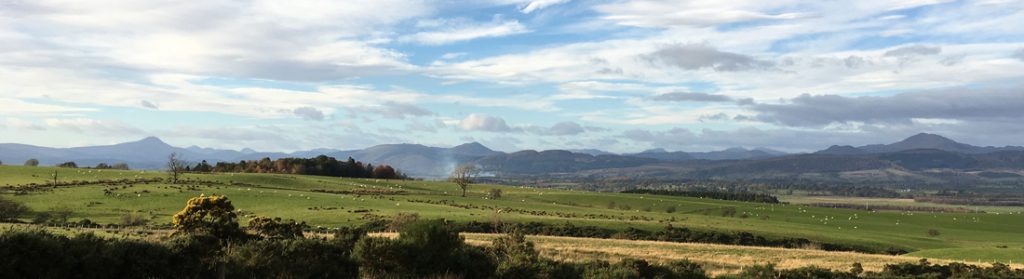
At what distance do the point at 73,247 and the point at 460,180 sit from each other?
4318 inches

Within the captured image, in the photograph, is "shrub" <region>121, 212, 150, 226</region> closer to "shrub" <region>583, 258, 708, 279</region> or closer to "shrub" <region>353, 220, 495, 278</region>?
"shrub" <region>353, 220, 495, 278</region>

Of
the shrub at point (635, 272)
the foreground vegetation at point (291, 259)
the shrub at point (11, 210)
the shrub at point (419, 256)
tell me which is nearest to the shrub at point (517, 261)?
the foreground vegetation at point (291, 259)

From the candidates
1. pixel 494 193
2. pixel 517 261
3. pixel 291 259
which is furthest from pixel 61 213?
pixel 494 193

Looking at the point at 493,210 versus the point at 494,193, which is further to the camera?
the point at 494,193

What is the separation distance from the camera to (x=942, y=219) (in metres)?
114

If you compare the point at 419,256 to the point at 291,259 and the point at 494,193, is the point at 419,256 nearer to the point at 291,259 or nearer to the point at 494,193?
the point at 291,259

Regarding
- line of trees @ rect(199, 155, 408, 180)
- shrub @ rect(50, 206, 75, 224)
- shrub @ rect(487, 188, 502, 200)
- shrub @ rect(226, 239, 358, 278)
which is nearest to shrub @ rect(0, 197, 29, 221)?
shrub @ rect(50, 206, 75, 224)

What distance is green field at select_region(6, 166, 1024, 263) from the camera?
234 feet

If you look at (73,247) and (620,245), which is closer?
(73,247)

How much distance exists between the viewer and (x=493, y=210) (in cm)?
8856

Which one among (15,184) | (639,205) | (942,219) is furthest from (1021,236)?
(15,184)

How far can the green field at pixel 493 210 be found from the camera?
71375mm

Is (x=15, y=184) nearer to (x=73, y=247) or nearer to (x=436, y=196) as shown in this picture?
(x=436, y=196)

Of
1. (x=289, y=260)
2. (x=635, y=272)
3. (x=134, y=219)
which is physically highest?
(x=289, y=260)
